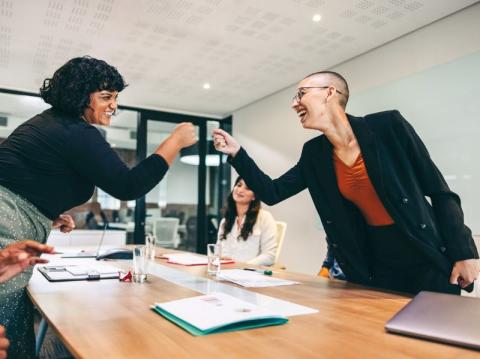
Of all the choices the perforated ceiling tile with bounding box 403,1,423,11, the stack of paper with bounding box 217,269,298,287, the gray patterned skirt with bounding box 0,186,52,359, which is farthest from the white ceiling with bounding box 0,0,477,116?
the gray patterned skirt with bounding box 0,186,52,359

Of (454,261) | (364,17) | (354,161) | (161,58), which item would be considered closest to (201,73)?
(161,58)

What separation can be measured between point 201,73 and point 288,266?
8.77 feet

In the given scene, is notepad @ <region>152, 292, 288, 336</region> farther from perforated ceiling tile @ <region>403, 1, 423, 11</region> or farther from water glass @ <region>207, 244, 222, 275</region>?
perforated ceiling tile @ <region>403, 1, 423, 11</region>

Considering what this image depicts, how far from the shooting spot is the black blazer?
4.61 feet

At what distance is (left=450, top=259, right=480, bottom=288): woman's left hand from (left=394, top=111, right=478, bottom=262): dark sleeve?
0.7 inches

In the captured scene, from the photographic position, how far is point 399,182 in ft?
4.78

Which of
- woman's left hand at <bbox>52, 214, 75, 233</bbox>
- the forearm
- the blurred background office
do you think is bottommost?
woman's left hand at <bbox>52, 214, 75, 233</bbox>

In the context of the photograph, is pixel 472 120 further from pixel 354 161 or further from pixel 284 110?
pixel 284 110

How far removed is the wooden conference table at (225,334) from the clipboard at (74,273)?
201mm

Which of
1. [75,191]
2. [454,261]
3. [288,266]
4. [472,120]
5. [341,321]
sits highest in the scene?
[472,120]

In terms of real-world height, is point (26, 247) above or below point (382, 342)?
above

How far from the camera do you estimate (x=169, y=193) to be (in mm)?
6676

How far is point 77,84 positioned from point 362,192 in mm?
1171

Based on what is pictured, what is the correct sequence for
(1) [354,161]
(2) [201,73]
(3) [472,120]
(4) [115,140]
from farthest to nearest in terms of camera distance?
(4) [115,140]
(2) [201,73]
(3) [472,120]
(1) [354,161]
